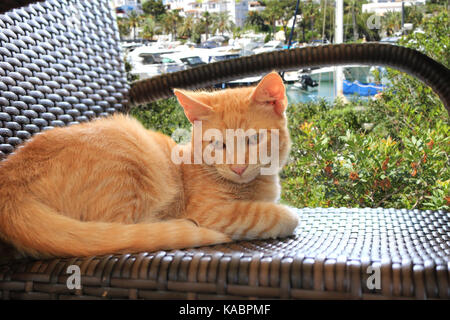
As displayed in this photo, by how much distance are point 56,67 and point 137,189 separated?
1.96 ft

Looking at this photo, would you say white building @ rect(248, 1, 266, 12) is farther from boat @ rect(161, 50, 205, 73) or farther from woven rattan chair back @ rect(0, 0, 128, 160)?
woven rattan chair back @ rect(0, 0, 128, 160)

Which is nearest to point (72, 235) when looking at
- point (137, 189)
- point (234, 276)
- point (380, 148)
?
point (137, 189)

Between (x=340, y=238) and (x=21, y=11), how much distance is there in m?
1.17

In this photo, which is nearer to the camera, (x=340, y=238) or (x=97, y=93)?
(x=340, y=238)

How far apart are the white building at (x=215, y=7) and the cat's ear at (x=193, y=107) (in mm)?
1352

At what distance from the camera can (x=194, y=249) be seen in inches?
36.6

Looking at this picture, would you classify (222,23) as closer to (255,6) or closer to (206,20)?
(206,20)

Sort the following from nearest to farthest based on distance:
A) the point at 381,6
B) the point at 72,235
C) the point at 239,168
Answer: the point at 72,235, the point at 239,168, the point at 381,6

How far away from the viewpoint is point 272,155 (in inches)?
49.8

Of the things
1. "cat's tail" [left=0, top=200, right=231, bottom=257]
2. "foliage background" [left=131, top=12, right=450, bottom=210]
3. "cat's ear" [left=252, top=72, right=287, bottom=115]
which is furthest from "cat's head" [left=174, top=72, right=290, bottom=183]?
"foliage background" [left=131, top=12, right=450, bottom=210]

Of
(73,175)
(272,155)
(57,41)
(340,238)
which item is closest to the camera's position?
(73,175)
